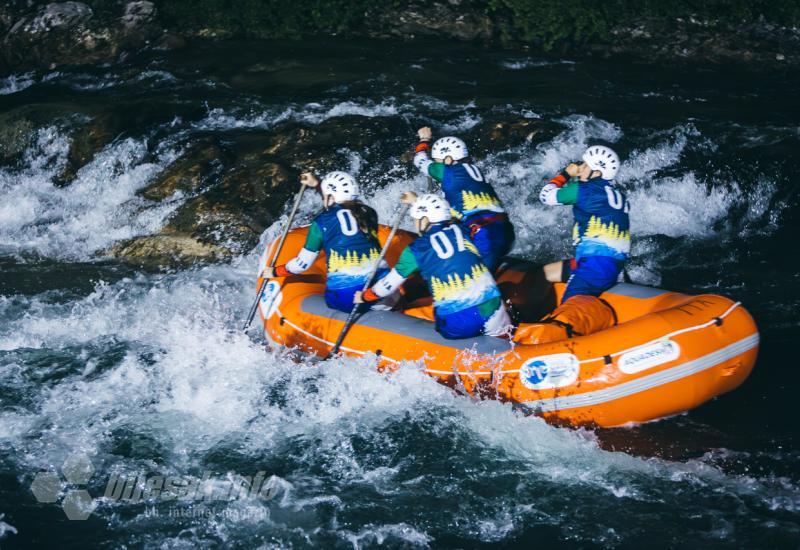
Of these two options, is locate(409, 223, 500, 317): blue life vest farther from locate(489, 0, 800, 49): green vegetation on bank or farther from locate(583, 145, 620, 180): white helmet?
locate(489, 0, 800, 49): green vegetation on bank

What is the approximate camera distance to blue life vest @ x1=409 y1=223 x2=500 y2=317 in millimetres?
7168

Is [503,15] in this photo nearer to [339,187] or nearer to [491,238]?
[491,238]

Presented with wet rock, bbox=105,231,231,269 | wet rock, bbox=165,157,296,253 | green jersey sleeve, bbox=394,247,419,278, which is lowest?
wet rock, bbox=105,231,231,269

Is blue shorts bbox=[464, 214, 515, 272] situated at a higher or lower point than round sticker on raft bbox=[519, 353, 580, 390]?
higher

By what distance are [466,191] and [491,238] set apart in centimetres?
56

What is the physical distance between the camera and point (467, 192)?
904cm

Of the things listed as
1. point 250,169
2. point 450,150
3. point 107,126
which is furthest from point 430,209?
point 107,126

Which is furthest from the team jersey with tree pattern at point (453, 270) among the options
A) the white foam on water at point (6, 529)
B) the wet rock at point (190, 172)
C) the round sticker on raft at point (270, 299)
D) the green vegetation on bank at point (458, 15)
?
the green vegetation on bank at point (458, 15)

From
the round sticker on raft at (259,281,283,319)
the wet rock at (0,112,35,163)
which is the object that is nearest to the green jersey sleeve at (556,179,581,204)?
the round sticker on raft at (259,281,283,319)

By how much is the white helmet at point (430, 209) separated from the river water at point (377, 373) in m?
1.34

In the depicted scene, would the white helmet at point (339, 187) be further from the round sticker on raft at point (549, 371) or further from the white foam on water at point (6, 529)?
the white foam on water at point (6, 529)

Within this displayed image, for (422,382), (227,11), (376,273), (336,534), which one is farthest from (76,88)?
(336,534)

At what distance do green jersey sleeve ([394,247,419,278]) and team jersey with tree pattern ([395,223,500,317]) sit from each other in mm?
62

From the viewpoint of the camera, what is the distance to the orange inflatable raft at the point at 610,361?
21.8 feet
